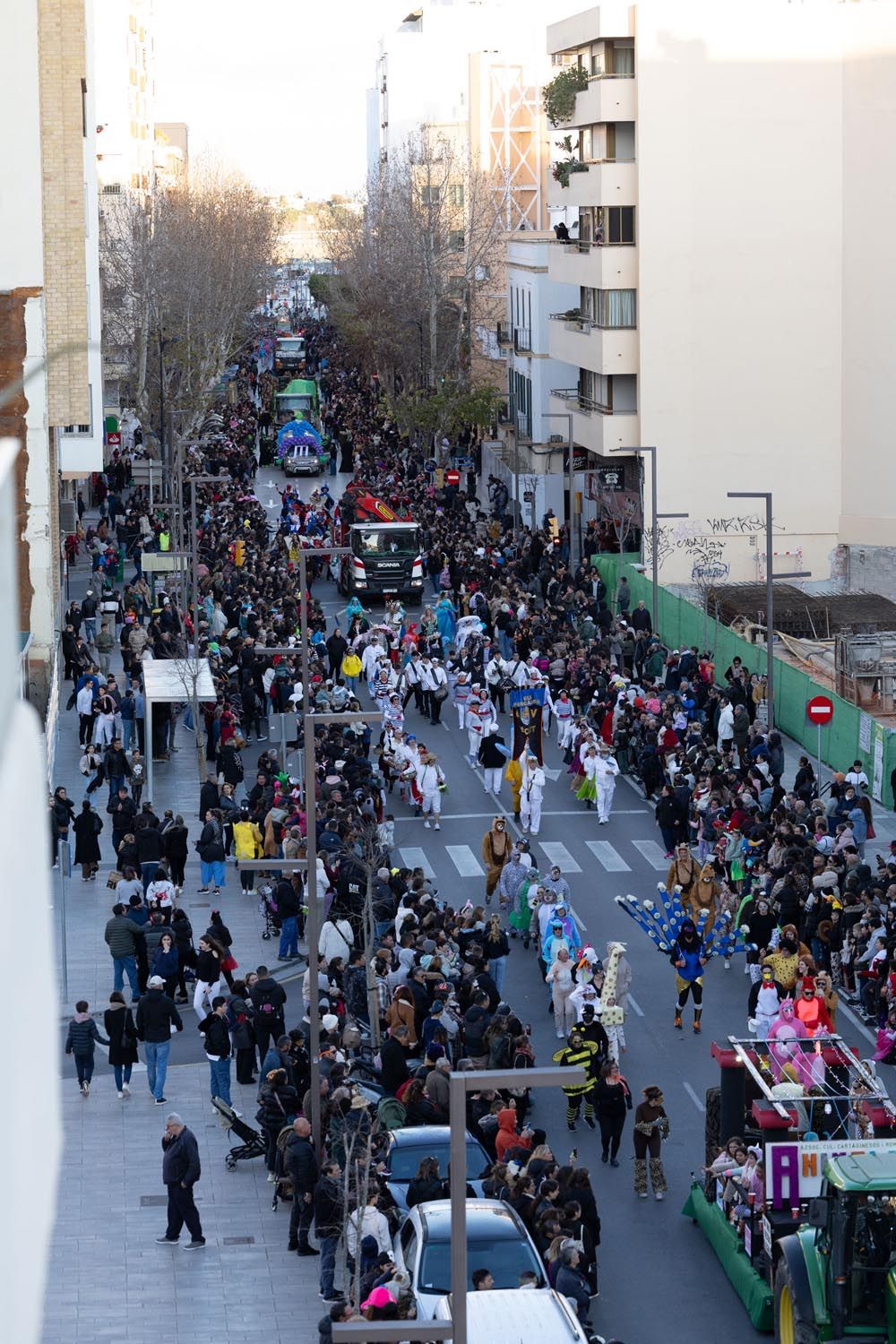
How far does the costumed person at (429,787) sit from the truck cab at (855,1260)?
55.7 ft

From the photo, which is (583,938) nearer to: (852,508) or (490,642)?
(490,642)

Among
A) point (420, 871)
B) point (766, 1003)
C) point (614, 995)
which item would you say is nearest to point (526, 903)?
point (420, 871)

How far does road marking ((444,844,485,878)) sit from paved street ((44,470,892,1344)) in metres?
0.06

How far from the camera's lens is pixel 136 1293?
15641 mm

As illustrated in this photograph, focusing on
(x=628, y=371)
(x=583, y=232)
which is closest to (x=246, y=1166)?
(x=628, y=371)

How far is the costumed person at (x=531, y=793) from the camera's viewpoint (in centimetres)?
2880

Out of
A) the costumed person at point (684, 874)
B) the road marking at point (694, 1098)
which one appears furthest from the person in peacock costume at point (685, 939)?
the road marking at point (694, 1098)

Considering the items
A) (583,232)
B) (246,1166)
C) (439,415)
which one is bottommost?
(246,1166)

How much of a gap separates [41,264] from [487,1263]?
2336cm

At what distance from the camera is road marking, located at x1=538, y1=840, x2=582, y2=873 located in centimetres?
2846

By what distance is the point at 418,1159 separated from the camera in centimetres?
1681

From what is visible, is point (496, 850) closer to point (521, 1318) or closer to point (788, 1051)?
point (788, 1051)

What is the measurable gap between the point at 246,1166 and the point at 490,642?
69.1ft

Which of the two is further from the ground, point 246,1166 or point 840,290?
point 840,290
